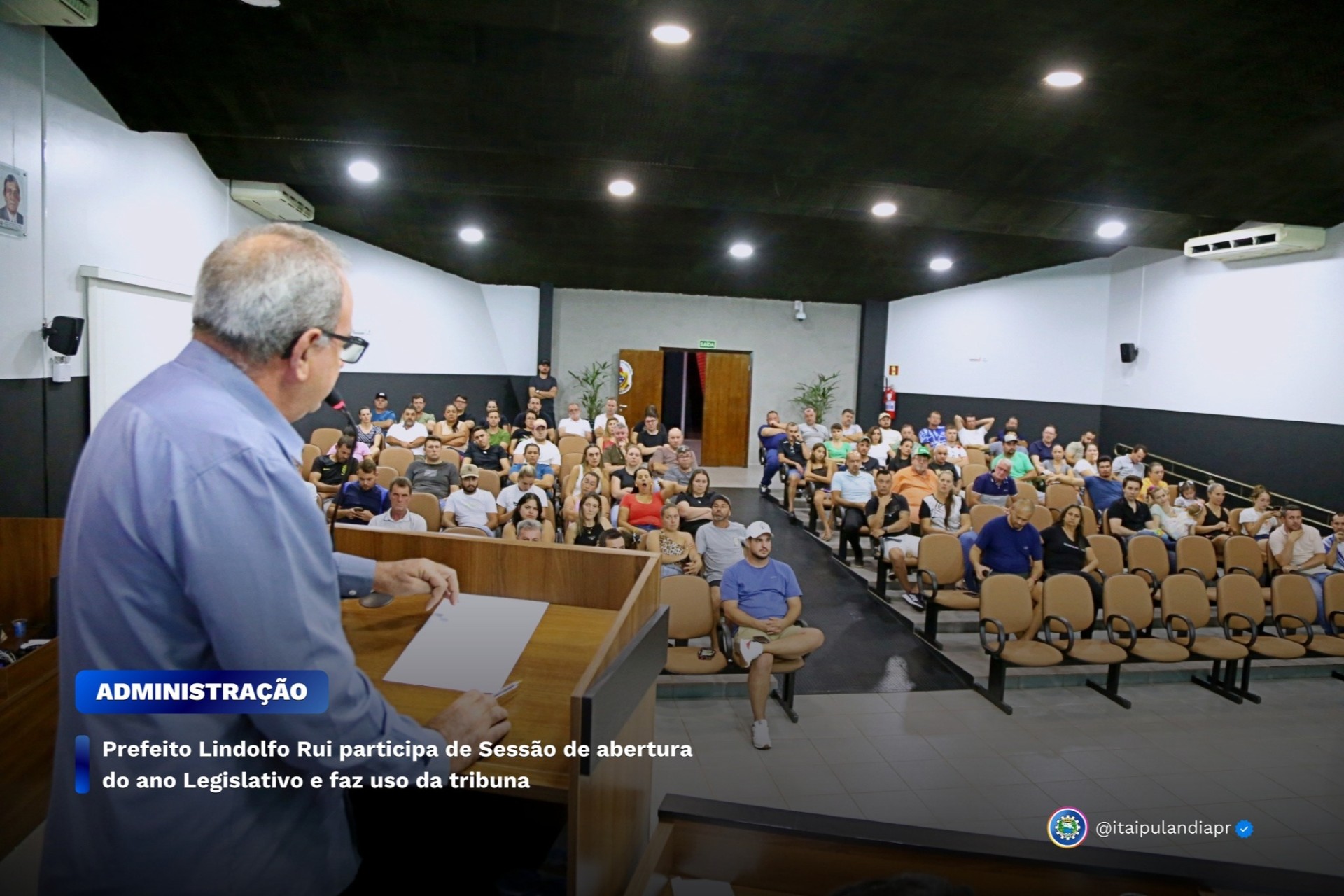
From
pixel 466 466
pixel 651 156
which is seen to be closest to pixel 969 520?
pixel 651 156

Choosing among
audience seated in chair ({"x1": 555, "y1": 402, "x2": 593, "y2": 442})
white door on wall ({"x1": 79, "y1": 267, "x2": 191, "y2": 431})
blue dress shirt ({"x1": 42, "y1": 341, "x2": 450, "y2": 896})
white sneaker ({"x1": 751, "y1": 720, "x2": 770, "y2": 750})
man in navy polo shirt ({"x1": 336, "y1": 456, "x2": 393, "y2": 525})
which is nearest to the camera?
blue dress shirt ({"x1": 42, "y1": 341, "x2": 450, "y2": 896})

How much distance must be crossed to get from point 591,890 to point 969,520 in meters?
6.50

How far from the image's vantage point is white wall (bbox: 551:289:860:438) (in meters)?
12.9

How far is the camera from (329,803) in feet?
3.34

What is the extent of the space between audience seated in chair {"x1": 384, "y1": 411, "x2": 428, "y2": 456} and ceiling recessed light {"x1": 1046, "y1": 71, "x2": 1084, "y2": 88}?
6.56 m

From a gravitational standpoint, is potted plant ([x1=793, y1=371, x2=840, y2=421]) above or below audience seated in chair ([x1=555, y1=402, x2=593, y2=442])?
above

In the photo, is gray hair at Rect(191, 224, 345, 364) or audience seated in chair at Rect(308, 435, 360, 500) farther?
audience seated in chair at Rect(308, 435, 360, 500)

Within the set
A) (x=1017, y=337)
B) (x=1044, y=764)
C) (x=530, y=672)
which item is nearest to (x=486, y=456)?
(x=1044, y=764)

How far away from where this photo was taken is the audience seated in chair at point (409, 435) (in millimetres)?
8387

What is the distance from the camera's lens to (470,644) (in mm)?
1391

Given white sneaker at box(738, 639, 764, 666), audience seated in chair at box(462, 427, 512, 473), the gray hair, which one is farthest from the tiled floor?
Answer: audience seated in chair at box(462, 427, 512, 473)

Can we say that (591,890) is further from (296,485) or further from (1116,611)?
(1116,611)

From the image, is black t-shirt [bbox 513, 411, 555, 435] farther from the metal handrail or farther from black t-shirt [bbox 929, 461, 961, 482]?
the metal handrail

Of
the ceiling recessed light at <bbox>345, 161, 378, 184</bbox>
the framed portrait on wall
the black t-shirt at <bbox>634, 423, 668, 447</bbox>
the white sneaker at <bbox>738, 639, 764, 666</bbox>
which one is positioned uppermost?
the ceiling recessed light at <bbox>345, 161, 378, 184</bbox>
